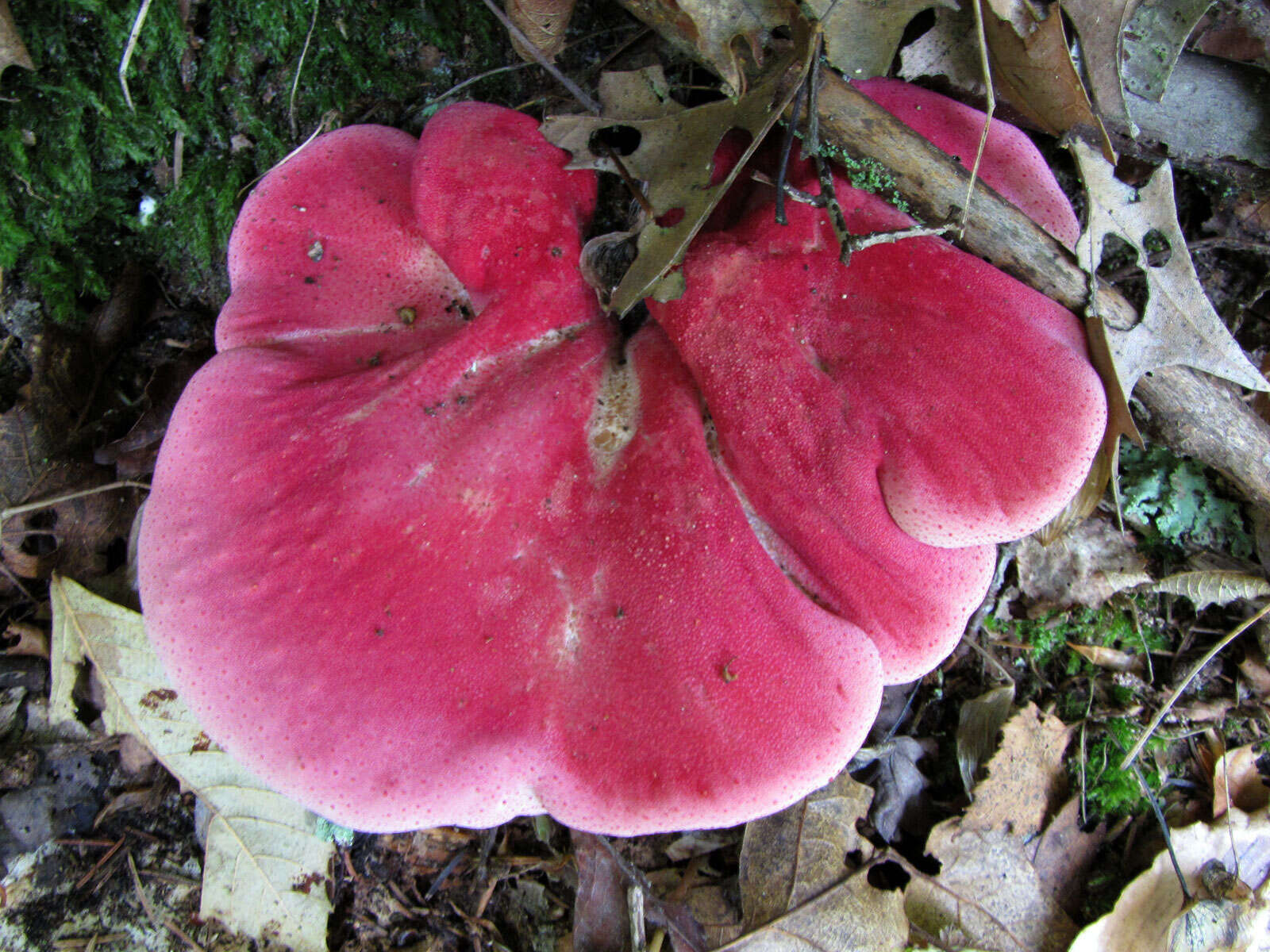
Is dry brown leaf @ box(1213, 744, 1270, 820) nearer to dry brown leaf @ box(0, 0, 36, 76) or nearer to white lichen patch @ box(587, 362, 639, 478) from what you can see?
white lichen patch @ box(587, 362, 639, 478)

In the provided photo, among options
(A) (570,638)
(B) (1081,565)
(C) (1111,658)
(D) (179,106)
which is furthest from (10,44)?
(C) (1111,658)

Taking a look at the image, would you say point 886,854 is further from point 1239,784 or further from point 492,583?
point 492,583

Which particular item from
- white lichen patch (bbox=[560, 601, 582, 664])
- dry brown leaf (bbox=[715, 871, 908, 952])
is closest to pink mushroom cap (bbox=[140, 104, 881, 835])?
white lichen patch (bbox=[560, 601, 582, 664])

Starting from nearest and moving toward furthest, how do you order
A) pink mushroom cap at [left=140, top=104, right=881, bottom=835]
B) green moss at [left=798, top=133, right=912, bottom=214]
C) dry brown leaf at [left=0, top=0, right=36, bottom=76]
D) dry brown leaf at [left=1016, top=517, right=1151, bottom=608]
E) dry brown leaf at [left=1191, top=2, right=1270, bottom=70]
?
pink mushroom cap at [left=140, top=104, right=881, bottom=835], green moss at [left=798, top=133, right=912, bottom=214], dry brown leaf at [left=0, top=0, right=36, bottom=76], dry brown leaf at [left=1191, top=2, right=1270, bottom=70], dry brown leaf at [left=1016, top=517, right=1151, bottom=608]

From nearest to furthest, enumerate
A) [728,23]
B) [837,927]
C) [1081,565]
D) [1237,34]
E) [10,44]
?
[728,23] → [10,44] → [1237,34] → [837,927] → [1081,565]

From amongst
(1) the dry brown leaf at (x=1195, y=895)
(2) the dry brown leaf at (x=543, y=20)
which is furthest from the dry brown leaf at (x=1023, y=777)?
(2) the dry brown leaf at (x=543, y=20)

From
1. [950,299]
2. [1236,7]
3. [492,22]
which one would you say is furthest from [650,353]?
[1236,7]

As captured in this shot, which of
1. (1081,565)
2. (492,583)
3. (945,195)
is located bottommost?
(1081,565)
